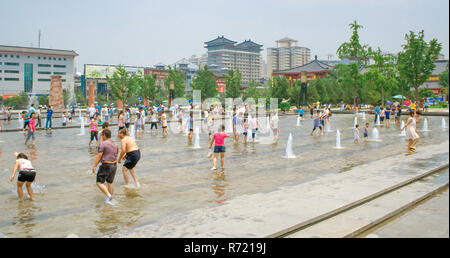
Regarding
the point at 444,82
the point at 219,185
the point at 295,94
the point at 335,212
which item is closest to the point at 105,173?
the point at 219,185

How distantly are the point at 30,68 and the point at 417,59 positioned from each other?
101062 mm

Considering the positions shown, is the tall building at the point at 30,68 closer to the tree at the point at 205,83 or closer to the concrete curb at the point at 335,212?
the tree at the point at 205,83

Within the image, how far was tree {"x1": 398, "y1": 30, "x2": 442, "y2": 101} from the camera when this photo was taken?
152ft

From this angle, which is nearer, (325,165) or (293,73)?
(325,165)

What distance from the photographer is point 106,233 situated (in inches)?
251

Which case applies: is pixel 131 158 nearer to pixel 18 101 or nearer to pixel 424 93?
pixel 424 93

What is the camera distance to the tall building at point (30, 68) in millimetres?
106750

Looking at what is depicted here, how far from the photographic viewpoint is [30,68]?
11256 cm

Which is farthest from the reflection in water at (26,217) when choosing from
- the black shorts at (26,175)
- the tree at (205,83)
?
the tree at (205,83)

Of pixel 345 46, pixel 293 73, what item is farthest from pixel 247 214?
pixel 293 73

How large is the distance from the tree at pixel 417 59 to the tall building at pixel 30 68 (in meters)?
82.5

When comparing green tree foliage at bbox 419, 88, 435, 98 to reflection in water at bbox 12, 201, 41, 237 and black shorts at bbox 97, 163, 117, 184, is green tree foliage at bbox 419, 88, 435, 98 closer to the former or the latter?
black shorts at bbox 97, 163, 117, 184

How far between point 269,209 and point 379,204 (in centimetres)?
233
